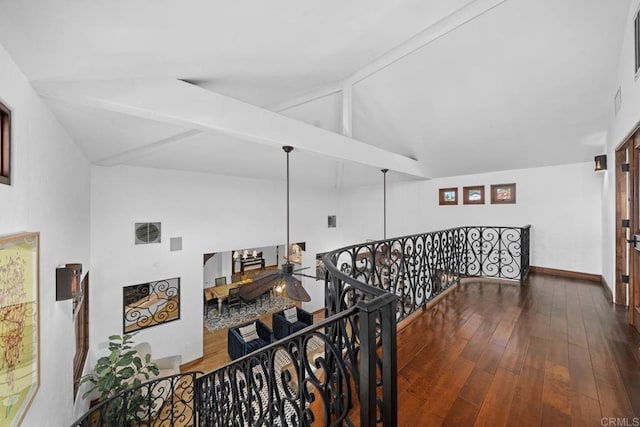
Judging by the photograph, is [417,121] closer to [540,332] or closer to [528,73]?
[528,73]

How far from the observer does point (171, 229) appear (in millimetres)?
5504

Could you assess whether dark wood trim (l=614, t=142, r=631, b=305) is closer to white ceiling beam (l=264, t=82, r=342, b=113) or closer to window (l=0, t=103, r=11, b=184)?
white ceiling beam (l=264, t=82, r=342, b=113)

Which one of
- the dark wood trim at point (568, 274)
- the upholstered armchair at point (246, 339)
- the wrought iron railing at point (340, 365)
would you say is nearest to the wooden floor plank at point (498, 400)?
the wrought iron railing at point (340, 365)

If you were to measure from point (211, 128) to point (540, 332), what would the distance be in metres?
3.80

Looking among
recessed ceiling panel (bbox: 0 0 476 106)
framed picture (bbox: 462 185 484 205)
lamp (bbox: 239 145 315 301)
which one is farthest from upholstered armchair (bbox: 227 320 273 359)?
framed picture (bbox: 462 185 484 205)

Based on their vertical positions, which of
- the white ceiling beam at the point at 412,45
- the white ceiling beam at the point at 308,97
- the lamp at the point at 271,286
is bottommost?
the lamp at the point at 271,286

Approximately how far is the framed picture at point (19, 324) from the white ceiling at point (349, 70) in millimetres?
1147

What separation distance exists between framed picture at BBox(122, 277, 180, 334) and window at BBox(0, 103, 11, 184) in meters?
4.44

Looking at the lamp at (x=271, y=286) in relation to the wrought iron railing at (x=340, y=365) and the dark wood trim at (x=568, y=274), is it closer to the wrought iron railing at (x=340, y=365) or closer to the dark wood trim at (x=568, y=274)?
the wrought iron railing at (x=340, y=365)

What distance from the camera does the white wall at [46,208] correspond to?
1.55 metres

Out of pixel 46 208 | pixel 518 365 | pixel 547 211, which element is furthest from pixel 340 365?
pixel 547 211

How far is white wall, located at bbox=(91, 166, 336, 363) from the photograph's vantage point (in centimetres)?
478

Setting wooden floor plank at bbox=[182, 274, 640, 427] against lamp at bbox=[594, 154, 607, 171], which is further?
lamp at bbox=[594, 154, 607, 171]

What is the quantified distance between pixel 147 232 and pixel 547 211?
26.5ft
